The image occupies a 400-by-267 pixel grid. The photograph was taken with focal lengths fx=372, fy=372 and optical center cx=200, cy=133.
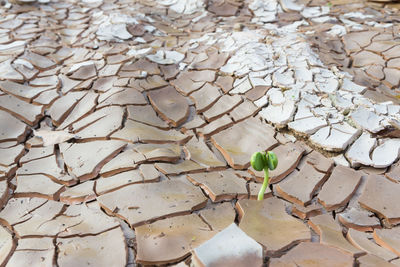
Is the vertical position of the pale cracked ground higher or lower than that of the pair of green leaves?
lower

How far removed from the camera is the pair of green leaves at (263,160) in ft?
5.67

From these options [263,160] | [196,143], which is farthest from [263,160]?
[196,143]

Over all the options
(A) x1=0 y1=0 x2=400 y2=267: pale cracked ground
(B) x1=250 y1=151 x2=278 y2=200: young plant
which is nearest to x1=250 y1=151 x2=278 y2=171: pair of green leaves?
(B) x1=250 y1=151 x2=278 y2=200: young plant

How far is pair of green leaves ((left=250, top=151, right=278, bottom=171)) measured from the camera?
1.73m

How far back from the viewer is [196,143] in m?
2.31

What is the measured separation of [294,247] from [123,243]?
2.34 ft

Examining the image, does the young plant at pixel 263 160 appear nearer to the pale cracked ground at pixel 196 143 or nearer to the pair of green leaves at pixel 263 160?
the pair of green leaves at pixel 263 160

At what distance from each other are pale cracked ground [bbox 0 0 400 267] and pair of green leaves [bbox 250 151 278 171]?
0.20 meters

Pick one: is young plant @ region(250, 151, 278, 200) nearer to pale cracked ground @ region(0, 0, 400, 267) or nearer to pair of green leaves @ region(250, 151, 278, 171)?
pair of green leaves @ region(250, 151, 278, 171)

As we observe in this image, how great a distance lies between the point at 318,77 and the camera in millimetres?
2740

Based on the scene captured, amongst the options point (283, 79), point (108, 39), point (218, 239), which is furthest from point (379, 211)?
point (108, 39)

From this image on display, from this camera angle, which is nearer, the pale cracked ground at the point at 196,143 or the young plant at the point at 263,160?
the pale cracked ground at the point at 196,143

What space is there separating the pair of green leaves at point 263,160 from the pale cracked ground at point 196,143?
0.67 ft

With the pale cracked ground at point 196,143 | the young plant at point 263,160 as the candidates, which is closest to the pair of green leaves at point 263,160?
the young plant at point 263,160
